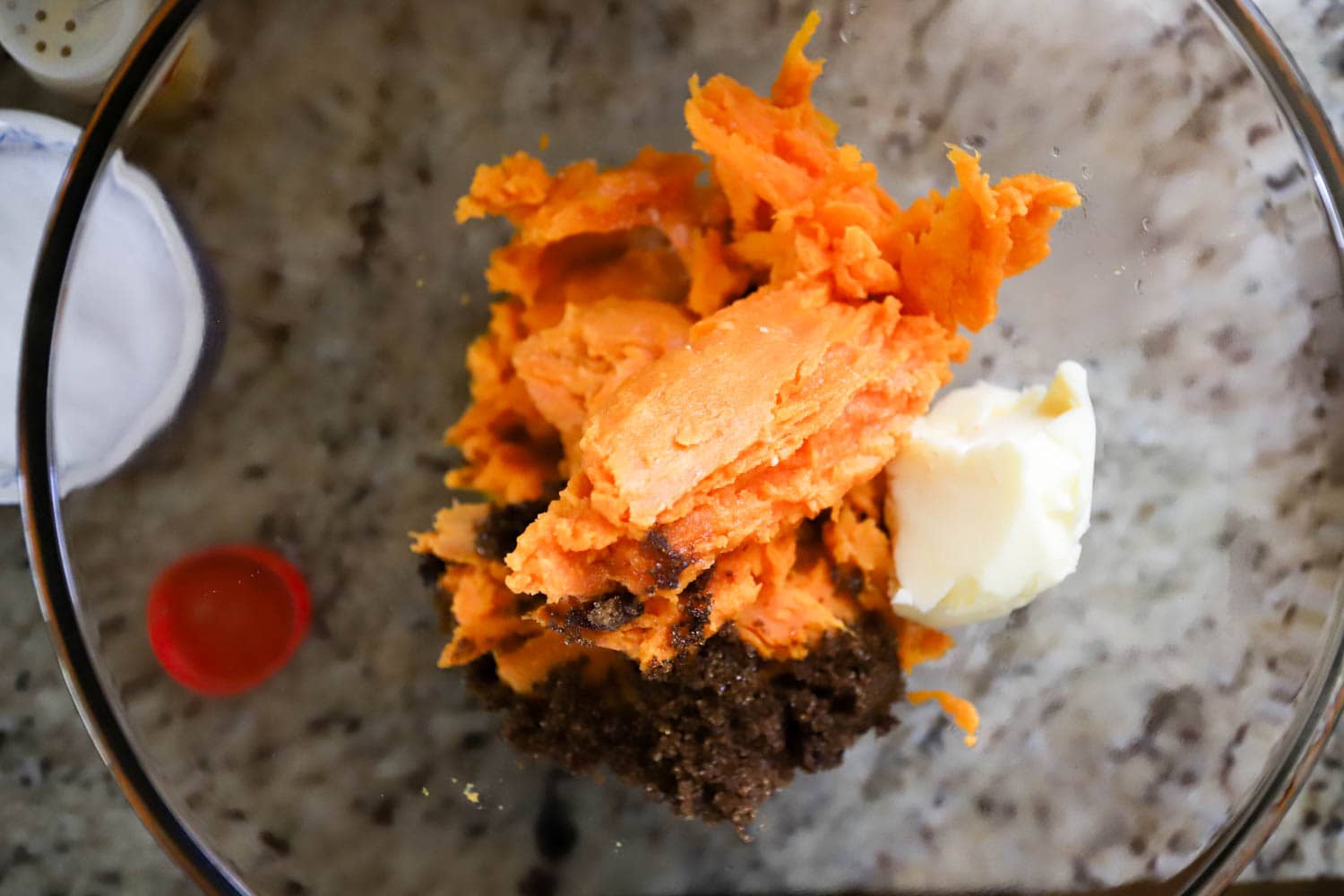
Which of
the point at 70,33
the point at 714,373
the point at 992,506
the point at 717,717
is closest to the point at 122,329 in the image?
the point at 70,33

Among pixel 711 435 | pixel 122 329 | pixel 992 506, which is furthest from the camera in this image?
pixel 122 329

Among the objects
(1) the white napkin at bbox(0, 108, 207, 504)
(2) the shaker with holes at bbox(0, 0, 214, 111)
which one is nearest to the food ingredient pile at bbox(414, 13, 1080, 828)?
(1) the white napkin at bbox(0, 108, 207, 504)

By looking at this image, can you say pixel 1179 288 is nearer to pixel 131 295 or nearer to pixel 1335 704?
pixel 1335 704

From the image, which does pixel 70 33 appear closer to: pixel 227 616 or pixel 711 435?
pixel 227 616

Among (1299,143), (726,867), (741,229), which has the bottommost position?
(726,867)

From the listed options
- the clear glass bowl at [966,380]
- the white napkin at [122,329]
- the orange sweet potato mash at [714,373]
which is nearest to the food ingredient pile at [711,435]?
the orange sweet potato mash at [714,373]

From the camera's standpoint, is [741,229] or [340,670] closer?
[741,229]

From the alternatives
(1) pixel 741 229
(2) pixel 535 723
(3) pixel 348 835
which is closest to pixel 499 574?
(2) pixel 535 723
